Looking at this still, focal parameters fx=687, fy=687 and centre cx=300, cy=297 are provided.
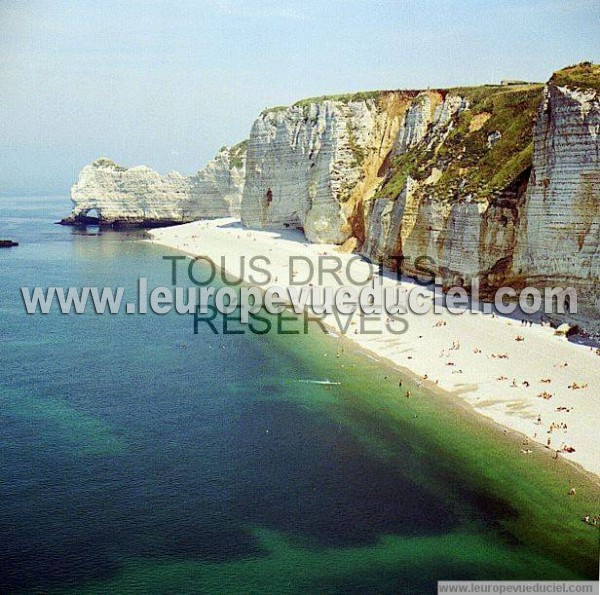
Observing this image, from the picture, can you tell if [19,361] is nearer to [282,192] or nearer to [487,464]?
[487,464]

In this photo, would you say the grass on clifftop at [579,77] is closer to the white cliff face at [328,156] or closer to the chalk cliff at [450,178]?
the chalk cliff at [450,178]

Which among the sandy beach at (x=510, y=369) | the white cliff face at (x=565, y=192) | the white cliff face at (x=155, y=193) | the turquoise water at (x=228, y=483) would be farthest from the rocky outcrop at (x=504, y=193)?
the white cliff face at (x=155, y=193)

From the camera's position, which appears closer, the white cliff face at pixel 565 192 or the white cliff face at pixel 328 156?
the white cliff face at pixel 565 192

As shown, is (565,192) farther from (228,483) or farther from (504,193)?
(228,483)

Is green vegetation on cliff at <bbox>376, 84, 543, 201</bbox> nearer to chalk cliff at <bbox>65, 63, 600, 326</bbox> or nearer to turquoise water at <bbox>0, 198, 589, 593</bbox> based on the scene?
chalk cliff at <bbox>65, 63, 600, 326</bbox>

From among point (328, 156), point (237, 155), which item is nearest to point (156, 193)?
point (237, 155)

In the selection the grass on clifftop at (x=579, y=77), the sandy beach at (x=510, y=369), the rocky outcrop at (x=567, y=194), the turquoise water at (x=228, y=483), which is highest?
the grass on clifftop at (x=579, y=77)
